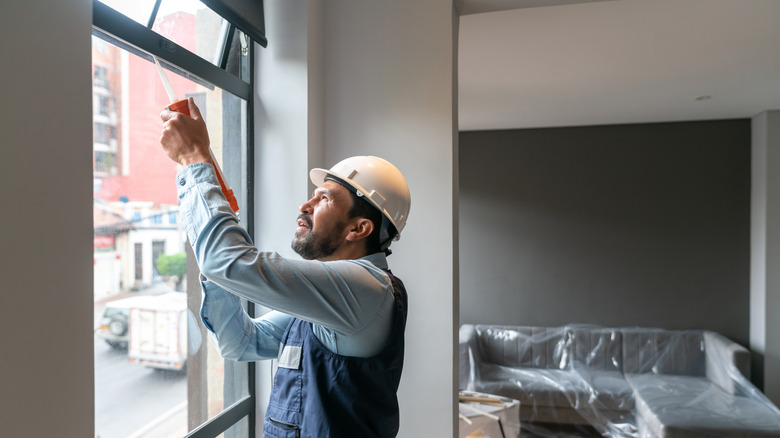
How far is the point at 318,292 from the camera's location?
105 cm

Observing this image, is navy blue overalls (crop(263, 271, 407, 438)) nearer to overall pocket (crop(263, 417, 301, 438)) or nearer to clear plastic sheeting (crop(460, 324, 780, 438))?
overall pocket (crop(263, 417, 301, 438))

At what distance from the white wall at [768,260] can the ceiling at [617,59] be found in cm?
32

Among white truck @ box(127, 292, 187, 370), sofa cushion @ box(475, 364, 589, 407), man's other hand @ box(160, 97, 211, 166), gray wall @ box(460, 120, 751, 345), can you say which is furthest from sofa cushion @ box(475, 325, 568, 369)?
man's other hand @ box(160, 97, 211, 166)

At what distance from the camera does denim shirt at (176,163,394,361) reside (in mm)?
999

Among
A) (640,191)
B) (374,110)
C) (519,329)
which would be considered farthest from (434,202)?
(640,191)

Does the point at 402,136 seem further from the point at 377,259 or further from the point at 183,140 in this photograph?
the point at 183,140

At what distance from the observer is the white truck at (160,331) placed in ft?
4.66

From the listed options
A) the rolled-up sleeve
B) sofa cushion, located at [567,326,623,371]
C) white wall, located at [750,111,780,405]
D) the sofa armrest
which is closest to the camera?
the rolled-up sleeve

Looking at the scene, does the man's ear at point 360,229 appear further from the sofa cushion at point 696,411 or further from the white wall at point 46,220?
the sofa cushion at point 696,411

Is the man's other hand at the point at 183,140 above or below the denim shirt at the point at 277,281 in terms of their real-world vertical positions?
above

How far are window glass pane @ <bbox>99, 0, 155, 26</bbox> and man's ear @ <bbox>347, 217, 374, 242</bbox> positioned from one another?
2.44 feet

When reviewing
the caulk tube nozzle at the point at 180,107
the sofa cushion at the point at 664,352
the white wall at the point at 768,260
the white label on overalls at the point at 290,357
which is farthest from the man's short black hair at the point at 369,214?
the white wall at the point at 768,260

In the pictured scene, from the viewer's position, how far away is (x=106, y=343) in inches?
50.7

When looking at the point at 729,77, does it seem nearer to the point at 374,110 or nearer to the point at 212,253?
the point at 374,110
